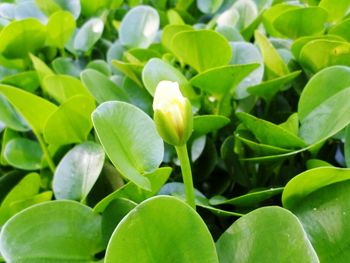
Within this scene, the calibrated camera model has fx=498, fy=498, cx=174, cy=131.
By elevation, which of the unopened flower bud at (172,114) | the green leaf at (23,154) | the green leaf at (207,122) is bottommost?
the green leaf at (23,154)

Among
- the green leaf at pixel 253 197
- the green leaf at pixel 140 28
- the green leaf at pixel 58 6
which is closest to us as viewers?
the green leaf at pixel 253 197

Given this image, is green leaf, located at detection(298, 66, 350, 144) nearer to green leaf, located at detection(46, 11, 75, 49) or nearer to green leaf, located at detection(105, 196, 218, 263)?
green leaf, located at detection(105, 196, 218, 263)

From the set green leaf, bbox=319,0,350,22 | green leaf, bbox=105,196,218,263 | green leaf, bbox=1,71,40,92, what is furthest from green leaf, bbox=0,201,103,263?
green leaf, bbox=319,0,350,22

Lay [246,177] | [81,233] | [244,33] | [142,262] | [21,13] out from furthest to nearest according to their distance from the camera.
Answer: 1. [21,13]
2. [244,33]
3. [246,177]
4. [81,233]
5. [142,262]

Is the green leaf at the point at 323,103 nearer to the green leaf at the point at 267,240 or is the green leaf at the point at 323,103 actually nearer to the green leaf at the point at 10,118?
the green leaf at the point at 267,240

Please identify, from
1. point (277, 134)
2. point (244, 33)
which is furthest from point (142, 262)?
point (244, 33)

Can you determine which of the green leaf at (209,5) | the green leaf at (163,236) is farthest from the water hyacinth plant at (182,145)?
the green leaf at (209,5)

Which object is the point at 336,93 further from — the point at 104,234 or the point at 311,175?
the point at 104,234
